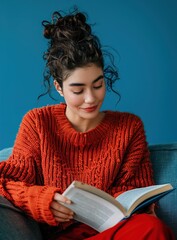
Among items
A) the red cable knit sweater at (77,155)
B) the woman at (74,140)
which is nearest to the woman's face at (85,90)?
the woman at (74,140)

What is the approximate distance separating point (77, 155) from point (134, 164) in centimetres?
21

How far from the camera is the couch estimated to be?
1557 mm

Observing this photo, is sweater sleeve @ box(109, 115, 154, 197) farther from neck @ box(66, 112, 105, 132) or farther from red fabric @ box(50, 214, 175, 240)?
red fabric @ box(50, 214, 175, 240)

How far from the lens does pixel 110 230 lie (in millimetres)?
1209

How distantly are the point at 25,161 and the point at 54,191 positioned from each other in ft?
0.85

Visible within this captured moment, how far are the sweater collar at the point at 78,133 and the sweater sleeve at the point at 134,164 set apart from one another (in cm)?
9

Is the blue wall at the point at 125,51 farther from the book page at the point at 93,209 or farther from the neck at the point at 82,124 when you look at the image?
the book page at the point at 93,209

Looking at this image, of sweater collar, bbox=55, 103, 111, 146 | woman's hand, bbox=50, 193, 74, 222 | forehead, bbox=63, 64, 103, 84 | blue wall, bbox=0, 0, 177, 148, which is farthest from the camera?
blue wall, bbox=0, 0, 177, 148

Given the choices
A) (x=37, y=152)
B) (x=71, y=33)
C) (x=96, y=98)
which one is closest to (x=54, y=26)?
(x=71, y=33)

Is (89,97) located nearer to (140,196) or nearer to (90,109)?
(90,109)

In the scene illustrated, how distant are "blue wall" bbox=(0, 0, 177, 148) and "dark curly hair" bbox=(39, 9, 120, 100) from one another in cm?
43

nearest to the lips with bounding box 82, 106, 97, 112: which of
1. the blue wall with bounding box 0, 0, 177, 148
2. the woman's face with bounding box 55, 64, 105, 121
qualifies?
the woman's face with bounding box 55, 64, 105, 121

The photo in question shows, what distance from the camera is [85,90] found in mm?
1407

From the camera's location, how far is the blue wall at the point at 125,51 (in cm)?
190
